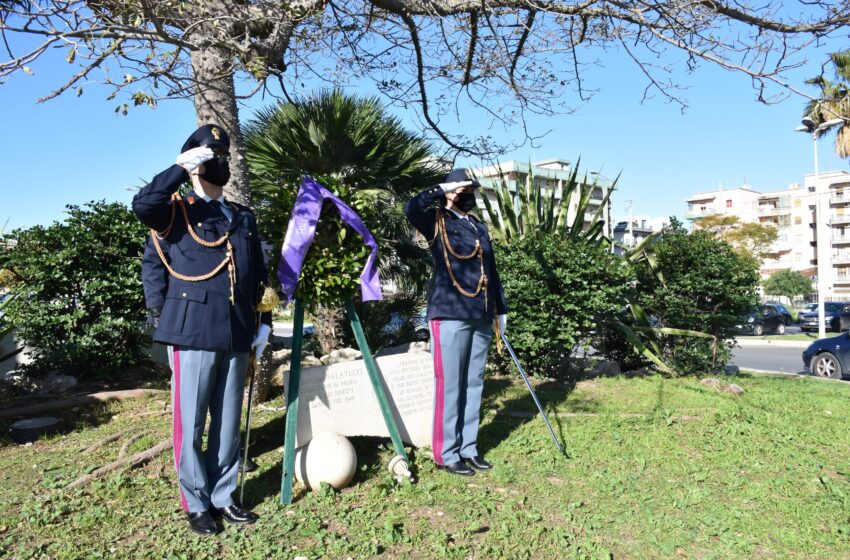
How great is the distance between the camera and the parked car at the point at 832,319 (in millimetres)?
24891

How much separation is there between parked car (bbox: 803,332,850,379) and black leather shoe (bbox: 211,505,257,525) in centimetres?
1095

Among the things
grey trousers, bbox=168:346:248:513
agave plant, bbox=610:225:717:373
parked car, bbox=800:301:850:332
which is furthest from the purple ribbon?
parked car, bbox=800:301:850:332

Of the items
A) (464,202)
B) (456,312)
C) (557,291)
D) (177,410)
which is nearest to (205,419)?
(177,410)

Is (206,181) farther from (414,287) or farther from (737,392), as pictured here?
(737,392)

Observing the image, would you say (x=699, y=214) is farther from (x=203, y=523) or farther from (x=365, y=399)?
(x=203, y=523)

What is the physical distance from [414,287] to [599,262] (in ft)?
8.64

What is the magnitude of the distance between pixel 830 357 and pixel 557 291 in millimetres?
6950

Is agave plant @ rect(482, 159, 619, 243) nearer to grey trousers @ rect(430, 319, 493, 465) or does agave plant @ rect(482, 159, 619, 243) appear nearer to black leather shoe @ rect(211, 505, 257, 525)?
grey trousers @ rect(430, 319, 493, 465)

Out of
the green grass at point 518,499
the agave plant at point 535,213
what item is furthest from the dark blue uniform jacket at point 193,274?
the agave plant at point 535,213

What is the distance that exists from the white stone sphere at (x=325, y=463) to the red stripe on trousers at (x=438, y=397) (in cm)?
63

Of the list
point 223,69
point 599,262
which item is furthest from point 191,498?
point 599,262

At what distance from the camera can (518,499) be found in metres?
3.80

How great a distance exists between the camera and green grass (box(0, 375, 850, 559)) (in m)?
3.19

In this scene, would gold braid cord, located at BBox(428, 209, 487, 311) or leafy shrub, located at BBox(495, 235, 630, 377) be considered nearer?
gold braid cord, located at BBox(428, 209, 487, 311)
